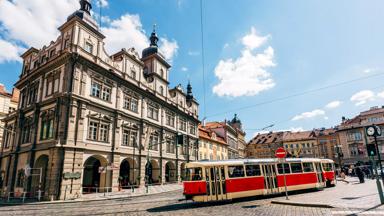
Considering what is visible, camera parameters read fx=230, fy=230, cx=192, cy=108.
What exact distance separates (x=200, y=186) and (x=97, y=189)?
49.0 feet

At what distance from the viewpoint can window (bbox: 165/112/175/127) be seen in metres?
36.1

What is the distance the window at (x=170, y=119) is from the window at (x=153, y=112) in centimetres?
272

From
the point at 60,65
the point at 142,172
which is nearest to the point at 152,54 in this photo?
the point at 60,65

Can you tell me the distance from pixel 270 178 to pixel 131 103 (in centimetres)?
1901

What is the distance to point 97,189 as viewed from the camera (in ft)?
76.3

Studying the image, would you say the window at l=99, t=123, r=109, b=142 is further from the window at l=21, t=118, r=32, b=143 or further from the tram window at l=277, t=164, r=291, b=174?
the tram window at l=277, t=164, r=291, b=174

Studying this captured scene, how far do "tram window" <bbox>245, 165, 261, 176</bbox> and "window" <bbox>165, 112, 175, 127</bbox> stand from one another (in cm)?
2271

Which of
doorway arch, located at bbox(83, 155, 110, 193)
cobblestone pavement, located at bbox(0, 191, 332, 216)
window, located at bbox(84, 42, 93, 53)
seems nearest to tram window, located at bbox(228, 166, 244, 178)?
cobblestone pavement, located at bbox(0, 191, 332, 216)

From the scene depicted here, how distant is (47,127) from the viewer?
21.8m

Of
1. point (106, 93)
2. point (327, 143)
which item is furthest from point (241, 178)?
point (327, 143)

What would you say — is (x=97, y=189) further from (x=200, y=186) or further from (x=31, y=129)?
(x=200, y=186)

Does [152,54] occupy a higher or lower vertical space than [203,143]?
higher

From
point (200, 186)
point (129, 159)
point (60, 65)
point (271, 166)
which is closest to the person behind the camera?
point (200, 186)

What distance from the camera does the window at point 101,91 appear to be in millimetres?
23438
